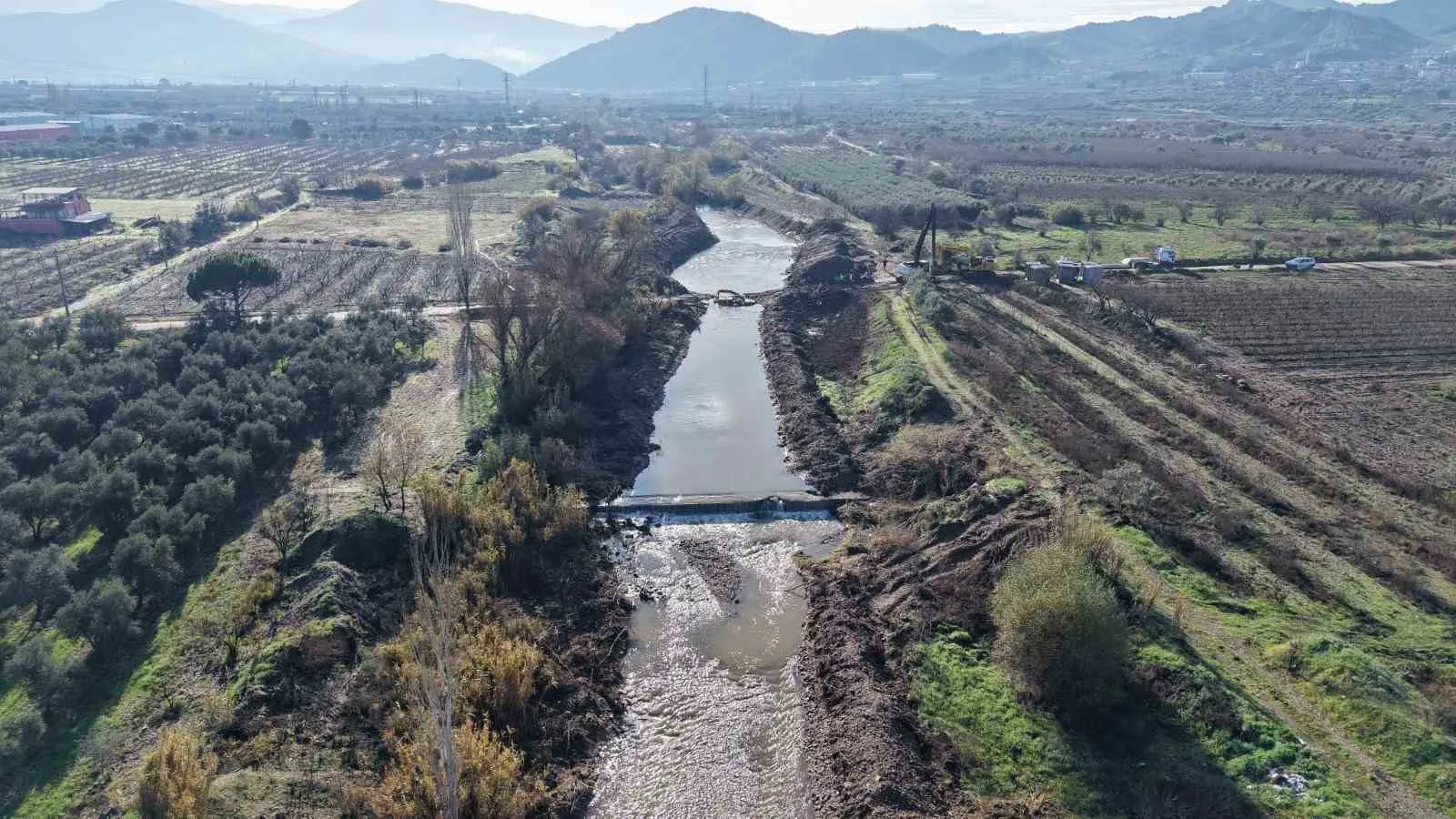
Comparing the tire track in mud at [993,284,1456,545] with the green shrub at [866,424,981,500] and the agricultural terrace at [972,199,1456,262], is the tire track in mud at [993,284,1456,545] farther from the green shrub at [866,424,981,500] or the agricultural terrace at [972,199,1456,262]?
the agricultural terrace at [972,199,1456,262]

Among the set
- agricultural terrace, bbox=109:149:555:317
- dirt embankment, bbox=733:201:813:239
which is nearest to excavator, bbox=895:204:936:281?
dirt embankment, bbox=733:201:813:239

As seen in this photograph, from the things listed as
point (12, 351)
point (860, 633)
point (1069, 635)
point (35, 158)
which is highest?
point (35, 158)

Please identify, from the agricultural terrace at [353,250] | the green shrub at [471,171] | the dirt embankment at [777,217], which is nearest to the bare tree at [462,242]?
the agricultural terrace at [353,250]

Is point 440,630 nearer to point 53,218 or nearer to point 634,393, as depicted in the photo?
point 634,393

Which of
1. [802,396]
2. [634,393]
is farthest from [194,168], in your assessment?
[802,396]

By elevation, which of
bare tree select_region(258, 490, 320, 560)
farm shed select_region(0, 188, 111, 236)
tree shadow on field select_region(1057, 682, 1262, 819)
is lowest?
tree shadow on field select_region(1057, 682, 1262, 819)

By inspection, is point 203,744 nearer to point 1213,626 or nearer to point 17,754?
point 17,754

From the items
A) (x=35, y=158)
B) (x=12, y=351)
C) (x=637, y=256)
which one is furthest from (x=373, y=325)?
(x=35, y=158)
